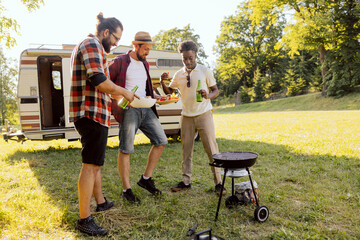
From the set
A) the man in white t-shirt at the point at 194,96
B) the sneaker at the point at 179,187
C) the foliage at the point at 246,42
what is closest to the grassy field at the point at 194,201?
the sneaker at the point at 179,187

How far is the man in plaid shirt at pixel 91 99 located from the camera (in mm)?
2561

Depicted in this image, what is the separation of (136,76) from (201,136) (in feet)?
4.22

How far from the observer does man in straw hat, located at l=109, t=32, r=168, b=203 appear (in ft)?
11.6

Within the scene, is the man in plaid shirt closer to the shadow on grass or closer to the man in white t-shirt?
the shadow on grass

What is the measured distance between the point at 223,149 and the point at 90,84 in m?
5.23

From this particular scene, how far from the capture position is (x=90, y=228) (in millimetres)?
2762

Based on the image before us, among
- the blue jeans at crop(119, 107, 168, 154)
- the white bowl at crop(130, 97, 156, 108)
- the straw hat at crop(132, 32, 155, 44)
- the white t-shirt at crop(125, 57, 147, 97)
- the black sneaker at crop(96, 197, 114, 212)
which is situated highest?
the straw hat at crop(132, 32, 155, 44)

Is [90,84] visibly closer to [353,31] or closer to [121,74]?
[121,74]

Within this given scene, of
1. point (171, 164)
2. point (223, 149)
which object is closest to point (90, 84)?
point (171, 164)

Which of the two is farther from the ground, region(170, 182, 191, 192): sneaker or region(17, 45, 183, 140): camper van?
region(17, 45, 183, 140): camper van

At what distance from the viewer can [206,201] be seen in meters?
3.70

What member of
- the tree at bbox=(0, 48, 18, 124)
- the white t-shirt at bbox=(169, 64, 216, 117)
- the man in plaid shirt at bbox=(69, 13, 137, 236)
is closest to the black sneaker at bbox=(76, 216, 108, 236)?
the man in plaid shirt at bbox=(69, 13, 137, 236)

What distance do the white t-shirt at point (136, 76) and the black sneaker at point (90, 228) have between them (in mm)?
1667

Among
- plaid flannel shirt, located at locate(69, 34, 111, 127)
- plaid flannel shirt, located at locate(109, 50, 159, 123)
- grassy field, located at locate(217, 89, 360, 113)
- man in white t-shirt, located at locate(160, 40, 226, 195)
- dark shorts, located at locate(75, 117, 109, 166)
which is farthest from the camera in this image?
grassy field, located at locate(217, 89, 360, 113)
